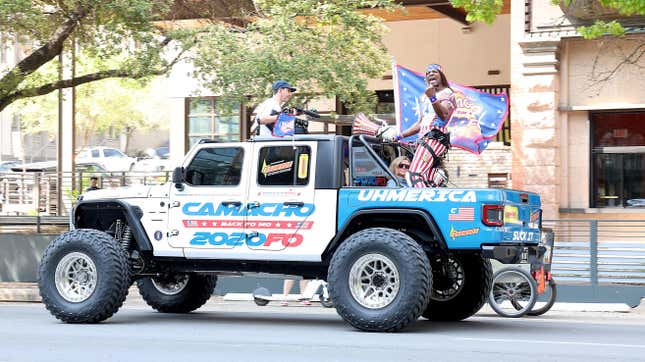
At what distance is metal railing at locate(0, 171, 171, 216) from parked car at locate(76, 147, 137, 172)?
24.5 m

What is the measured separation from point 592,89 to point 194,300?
11.1 metres

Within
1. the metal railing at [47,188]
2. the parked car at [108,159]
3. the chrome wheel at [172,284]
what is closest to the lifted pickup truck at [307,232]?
the chrome wheel at [172,284]

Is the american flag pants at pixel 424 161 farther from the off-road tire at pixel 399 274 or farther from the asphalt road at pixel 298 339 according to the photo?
the asphalt road at pixel 298 339

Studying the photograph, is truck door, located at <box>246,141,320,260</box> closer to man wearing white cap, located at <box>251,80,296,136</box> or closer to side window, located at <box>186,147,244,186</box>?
side window, located at <box>186,147,244,186</box>

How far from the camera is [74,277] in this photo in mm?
11789

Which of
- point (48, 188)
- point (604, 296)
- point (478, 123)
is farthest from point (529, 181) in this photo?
point (48, 188)

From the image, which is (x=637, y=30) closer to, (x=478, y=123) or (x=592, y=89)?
(x=592, y=89)

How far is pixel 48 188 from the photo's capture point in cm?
2267

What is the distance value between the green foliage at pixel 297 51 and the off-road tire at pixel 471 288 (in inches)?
Answer: 293

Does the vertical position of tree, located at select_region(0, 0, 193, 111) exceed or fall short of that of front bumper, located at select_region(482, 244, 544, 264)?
it exceeds it

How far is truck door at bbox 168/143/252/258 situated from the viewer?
1146 centimetres

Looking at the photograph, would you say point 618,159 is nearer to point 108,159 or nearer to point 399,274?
point 399,274

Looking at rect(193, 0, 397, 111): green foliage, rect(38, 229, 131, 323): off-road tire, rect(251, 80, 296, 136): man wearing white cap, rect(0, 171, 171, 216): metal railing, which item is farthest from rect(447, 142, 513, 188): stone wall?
rect(38, 229, 131, 323): off-road tire

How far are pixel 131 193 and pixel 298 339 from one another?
116 inches
